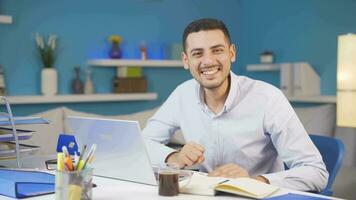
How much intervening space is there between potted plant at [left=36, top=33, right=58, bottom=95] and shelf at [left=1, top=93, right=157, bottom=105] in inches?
2.6

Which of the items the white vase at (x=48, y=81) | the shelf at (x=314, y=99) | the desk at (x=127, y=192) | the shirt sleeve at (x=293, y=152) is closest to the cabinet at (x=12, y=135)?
the desk at (x=127, y=192)

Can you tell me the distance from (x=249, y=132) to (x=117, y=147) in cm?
62

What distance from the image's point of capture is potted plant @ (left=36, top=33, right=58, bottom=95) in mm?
3744

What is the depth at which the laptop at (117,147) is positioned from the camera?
1.42 meters

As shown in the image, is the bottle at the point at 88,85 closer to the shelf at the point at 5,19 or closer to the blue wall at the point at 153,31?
the blue wall at the point at 153,31

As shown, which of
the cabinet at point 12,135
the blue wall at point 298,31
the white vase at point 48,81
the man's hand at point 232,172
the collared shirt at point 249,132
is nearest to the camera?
the man's hand at point 232,172

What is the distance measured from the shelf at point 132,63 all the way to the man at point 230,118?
2036 mm

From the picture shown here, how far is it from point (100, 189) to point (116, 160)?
Answer: 0.13 metres

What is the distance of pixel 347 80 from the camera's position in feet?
12.1

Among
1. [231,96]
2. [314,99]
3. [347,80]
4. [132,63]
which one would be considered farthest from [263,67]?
[231,96]

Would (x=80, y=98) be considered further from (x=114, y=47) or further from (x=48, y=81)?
(x=114, y=47)

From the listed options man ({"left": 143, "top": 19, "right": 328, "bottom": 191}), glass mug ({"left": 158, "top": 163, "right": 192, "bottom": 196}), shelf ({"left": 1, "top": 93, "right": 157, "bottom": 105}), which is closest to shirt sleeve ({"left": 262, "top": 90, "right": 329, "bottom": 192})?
man ({"left": 143, "top": 19, "right": 328, "bottom": 191})

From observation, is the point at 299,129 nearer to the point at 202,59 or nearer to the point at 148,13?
the point at 202,59

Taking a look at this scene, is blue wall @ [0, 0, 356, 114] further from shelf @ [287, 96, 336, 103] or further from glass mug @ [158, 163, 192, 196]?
glass mug @ [158, 163, 192, 196]
